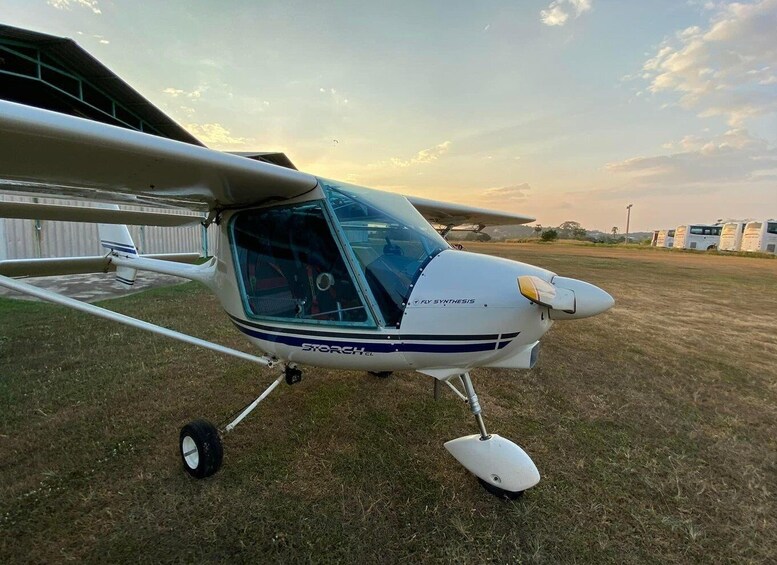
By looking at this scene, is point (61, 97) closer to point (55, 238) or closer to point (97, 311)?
point (55, 238)

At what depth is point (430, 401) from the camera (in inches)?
143

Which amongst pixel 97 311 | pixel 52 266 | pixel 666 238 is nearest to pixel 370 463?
pixel 97 311

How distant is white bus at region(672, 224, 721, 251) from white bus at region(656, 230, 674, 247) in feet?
34.8

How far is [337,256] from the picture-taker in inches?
87.2

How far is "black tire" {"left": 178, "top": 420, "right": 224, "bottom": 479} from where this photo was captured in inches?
92.9

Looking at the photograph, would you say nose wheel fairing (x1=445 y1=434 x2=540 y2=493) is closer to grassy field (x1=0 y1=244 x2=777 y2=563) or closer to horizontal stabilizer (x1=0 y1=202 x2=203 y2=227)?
grassy field (x1=0 y1=244 x2=777 y2=563)

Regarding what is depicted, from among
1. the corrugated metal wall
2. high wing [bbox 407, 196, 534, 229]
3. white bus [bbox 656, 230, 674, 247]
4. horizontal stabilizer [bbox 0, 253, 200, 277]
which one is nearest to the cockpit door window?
high wing [bbox 407, 196, 534, 229]

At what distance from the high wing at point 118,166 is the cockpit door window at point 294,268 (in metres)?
0.17

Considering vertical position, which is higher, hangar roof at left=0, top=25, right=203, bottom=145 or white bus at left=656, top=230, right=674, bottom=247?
hangar roof at left=0, top=25, right=203, bottom=145

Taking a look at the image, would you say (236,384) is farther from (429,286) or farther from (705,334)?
(705,334)

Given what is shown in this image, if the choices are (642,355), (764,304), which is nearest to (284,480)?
(642,355)

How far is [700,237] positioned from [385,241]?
78.5 meters

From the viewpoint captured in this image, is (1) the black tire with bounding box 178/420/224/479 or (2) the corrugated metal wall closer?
(1) the black tire with bounding box 178/420/224/479

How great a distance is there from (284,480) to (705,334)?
7.84m
